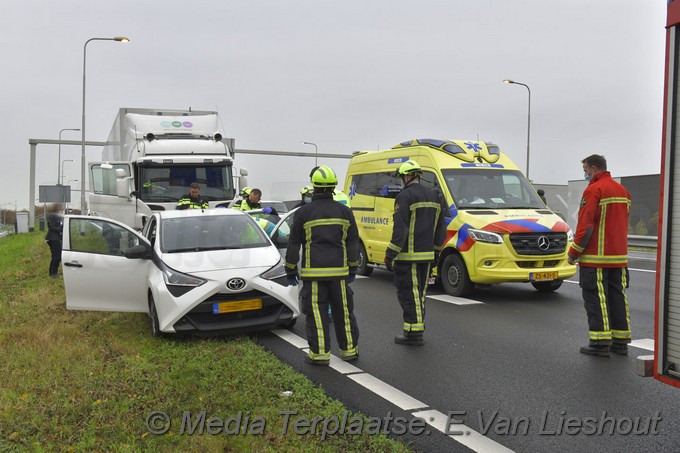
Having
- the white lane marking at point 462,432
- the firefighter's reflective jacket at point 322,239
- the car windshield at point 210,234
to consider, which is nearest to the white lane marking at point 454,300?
the car windshield at point 210,234

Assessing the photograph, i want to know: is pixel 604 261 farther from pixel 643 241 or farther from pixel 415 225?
pixel 643 241

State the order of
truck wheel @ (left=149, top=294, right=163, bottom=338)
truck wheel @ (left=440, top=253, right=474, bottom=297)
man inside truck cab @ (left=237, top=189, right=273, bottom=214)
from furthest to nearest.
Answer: man inside truck cab @ (left=237, top=189, right=273, bottom=214) → truck wheel @ (left=440, top=253, right=474, bottom=297) → truck wheel @ (left=149, top=294, right=163, bottom=338)

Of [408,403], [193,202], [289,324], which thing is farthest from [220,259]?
[193,202]

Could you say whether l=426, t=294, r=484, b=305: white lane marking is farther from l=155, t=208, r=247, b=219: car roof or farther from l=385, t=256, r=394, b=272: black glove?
l=155, t=208, r=247, b=219: car roof

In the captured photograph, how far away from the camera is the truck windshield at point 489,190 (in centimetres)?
1082

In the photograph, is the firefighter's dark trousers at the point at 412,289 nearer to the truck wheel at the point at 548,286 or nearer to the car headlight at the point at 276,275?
the car headlight at the point at 276,275

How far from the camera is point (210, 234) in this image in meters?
8.28

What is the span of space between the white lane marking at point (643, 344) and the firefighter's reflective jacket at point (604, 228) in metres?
1.05

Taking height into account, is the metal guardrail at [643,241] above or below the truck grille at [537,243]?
below

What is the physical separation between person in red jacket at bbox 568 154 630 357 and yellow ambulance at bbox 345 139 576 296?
3309 mm

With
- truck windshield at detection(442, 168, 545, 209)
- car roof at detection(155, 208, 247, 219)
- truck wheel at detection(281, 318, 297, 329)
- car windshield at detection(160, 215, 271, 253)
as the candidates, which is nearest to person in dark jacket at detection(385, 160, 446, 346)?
truck wheel at detection(281, 318, 297, 329)

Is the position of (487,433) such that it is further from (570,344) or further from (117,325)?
(117,325)

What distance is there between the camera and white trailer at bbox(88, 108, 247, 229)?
1460 cm

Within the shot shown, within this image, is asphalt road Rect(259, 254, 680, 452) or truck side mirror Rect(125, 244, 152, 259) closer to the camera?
asphalt road Rect(259, 254, 680, 452)
